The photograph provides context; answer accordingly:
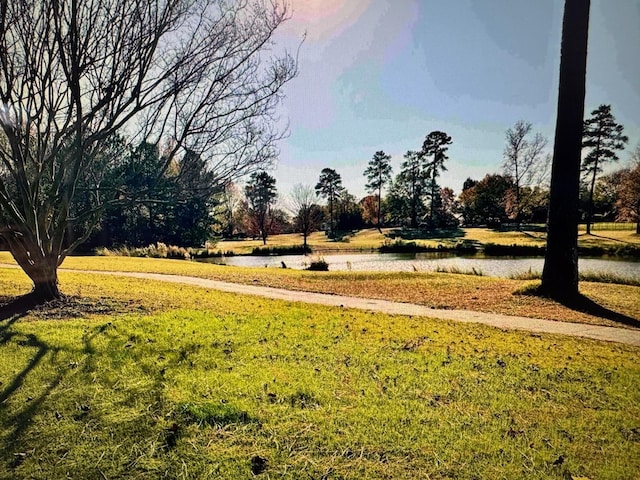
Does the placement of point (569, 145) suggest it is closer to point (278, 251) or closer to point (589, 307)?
point (589, 307)

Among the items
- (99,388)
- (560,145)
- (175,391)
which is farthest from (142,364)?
(560,145)

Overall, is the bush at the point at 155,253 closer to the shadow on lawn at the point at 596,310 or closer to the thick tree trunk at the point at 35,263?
the thick tree trunk at the point at 35,263

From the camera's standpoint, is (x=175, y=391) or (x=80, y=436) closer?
(x=80, y=436)

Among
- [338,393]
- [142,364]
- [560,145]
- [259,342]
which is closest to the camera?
[338,393]

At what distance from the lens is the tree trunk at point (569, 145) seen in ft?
28.2

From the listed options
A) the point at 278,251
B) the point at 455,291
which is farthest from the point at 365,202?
the point at 455,291

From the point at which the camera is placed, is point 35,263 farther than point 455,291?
No

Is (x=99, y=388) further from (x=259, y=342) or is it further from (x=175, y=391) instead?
(x=259, y=342)

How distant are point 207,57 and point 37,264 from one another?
16.2 ft

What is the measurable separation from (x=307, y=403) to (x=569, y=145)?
340 inches

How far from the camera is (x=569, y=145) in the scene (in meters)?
8.66

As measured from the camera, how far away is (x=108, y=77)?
6.86 metres

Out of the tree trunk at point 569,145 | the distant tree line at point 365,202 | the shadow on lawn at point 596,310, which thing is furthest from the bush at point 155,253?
the shadow on lawn at point 596,310

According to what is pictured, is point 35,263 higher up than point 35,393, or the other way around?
point 35,263
